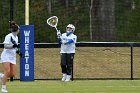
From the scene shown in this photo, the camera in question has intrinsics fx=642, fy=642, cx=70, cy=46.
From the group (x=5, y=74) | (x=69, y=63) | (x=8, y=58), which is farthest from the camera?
(x=69, y=63)

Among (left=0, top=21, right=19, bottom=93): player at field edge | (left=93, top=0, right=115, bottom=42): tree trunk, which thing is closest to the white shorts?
(left=0, top=21, right=19, bottom=93): player at field edge

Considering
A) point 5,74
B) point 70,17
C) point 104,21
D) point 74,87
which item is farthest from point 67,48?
point 70,17

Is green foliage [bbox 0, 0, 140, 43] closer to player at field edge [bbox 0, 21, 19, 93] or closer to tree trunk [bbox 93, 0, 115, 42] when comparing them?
tree trunk [bbox 93, 0, 115, 42]

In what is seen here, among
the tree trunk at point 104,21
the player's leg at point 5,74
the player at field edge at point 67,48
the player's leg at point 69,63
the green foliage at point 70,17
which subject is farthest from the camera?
the tree trunk at point 104,21

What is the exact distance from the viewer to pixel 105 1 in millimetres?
32375

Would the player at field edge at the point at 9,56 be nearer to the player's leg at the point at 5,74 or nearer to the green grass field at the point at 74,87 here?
the player's leg at the point at 5,74

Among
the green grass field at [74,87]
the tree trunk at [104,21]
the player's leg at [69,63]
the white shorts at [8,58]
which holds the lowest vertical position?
the green grass field at [74,87]

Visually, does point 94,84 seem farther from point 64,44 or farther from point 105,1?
point 105,1

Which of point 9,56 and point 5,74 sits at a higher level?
point 9,56

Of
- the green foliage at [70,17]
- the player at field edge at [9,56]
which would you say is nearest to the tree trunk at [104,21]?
the green foliage at [70,17]

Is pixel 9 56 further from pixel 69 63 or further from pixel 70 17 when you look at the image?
pixel 70 17

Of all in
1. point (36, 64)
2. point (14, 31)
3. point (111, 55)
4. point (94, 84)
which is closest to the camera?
point (14, 31)

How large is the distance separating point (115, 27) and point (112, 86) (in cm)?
1300

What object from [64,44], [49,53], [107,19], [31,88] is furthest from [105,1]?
[31,88]
